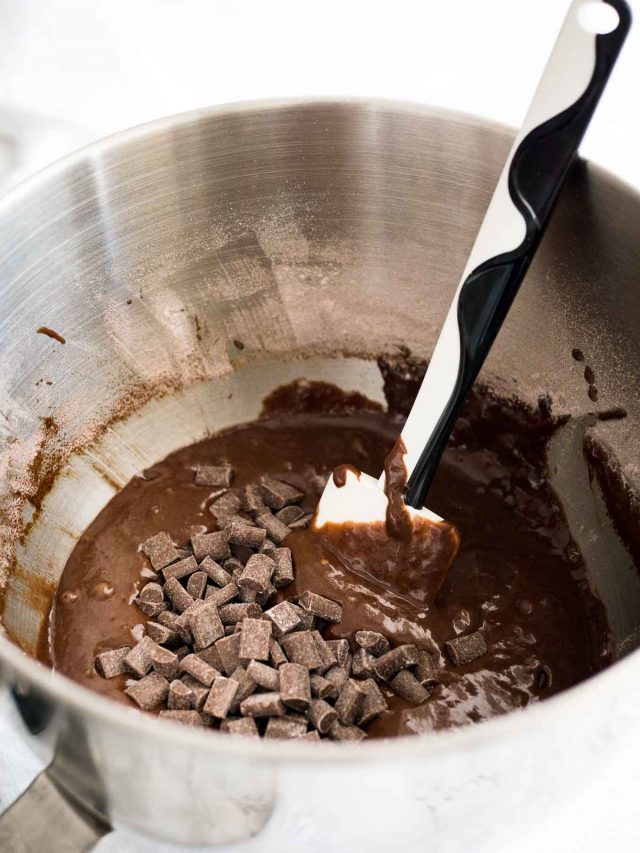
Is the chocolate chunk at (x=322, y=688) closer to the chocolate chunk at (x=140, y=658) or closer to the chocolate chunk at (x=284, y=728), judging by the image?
the chocolate chunk at (x=284, y=728)

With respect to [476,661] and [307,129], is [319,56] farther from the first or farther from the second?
[476,661]

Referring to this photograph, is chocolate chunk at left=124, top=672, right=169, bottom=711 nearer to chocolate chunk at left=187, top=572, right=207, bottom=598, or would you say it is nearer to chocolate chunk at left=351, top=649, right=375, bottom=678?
chocolate chunk at left=187, top=572, right=207, bottom=598

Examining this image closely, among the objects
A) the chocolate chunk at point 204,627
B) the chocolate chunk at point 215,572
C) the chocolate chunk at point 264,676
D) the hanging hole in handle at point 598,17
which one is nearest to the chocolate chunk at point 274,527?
the chocolate chunk at point 215,572

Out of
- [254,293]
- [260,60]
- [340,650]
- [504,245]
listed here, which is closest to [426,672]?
[340,650]

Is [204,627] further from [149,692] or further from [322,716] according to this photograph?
[322,716]

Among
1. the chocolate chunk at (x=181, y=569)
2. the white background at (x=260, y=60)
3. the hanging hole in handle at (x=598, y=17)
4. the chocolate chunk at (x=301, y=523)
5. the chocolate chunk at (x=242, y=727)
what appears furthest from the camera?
the white background at (x=260, y=60)
